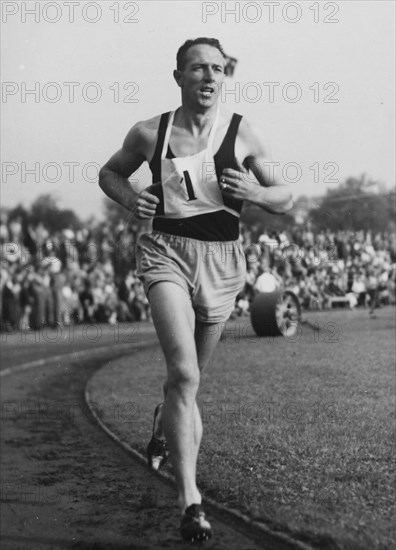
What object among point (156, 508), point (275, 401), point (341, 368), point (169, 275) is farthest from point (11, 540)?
point (341, 368)

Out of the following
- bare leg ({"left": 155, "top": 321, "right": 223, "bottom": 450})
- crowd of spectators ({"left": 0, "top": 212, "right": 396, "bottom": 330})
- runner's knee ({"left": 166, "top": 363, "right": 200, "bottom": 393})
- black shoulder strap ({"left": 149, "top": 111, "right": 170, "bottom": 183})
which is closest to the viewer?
black shoulder strap ({"left": 149, "top": 111, "right": 170, "bottom": 183})

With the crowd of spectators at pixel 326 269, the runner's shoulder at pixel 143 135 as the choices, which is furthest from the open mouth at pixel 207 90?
the crowd of spectators at pixel 326 269

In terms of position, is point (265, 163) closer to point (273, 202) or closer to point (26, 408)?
point (273, 202)

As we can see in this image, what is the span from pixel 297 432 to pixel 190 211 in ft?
13.4

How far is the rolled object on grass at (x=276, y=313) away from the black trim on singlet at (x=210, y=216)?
37.4ft

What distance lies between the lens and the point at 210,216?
4391mm

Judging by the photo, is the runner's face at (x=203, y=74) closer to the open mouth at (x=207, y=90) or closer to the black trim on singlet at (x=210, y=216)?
the open mouth at (x=207, y=90)

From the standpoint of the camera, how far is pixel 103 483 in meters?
7.11

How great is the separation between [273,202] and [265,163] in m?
0.21

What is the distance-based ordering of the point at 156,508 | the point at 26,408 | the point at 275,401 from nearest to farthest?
1. the point at 156,508
2. the point at 275,401
3. the point at 26,408

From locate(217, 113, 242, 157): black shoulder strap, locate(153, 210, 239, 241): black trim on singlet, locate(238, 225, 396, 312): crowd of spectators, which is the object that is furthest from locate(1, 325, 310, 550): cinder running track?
locate(238, 225, 396, 312): crowd of spectators

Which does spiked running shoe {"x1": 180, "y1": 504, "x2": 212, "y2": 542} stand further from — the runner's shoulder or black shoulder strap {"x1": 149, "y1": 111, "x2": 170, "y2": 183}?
the runner's shoulder

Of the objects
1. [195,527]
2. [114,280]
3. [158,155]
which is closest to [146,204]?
[158,155]

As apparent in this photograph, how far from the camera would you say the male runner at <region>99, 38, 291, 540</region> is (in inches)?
163
